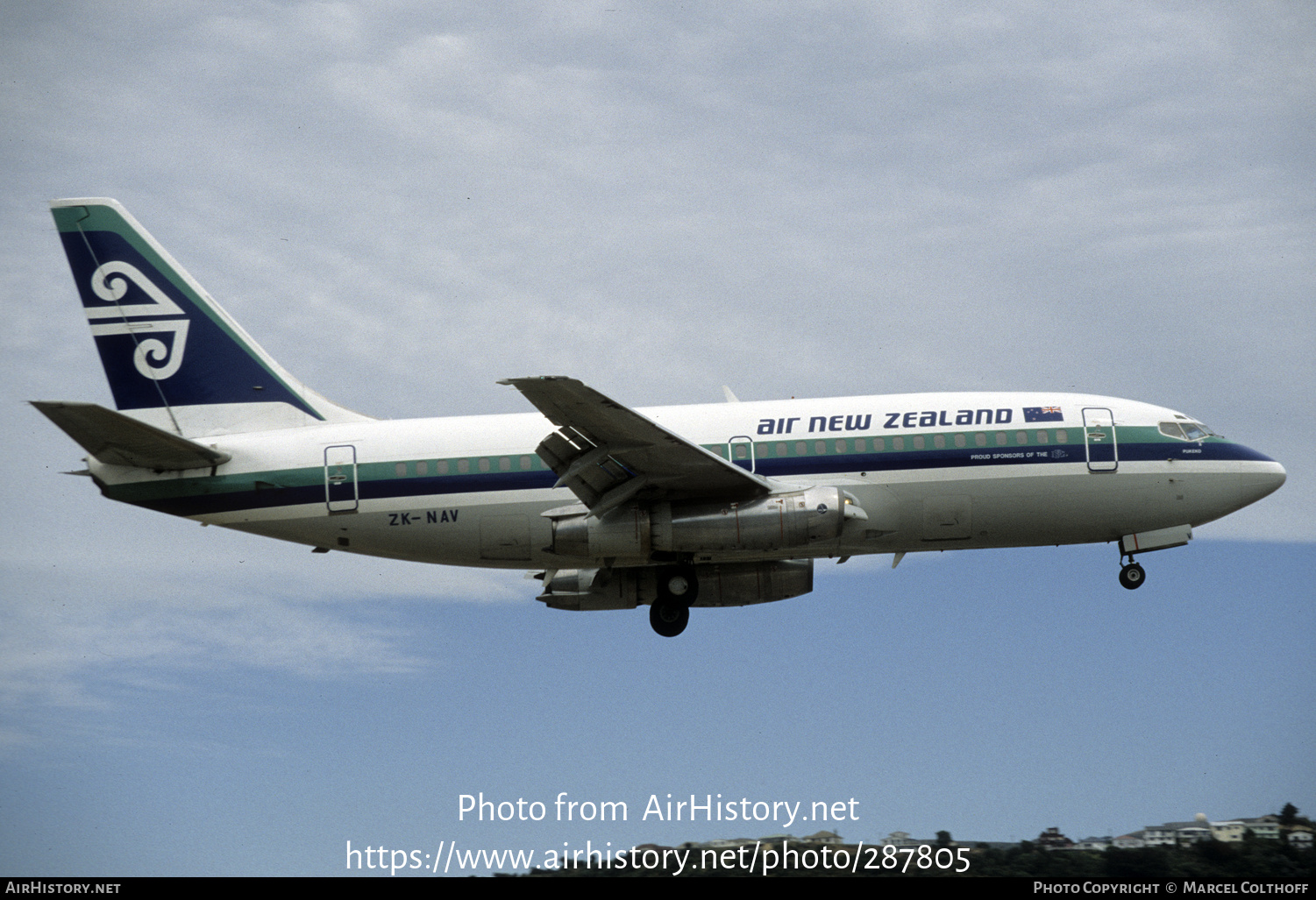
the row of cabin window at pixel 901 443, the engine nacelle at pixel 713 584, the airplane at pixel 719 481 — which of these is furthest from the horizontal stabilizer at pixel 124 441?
the row of cabin window at pixel 901 443

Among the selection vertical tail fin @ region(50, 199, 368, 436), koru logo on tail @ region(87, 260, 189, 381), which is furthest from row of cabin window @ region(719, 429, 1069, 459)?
koru logo on tail @ region(87, 260, 189, 381)

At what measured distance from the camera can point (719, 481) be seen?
30.8 m

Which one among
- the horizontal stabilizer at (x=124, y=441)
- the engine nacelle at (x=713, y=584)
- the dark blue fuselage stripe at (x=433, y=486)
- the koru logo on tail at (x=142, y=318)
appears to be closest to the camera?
the horizontal stabilizer at (x=124, y=441)

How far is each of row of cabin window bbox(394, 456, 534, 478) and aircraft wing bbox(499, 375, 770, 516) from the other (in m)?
1.55

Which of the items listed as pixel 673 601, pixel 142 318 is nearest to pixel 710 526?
pixel 673 601

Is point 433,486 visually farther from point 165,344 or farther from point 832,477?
point 832,477

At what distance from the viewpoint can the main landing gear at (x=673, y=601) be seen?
34.0 metres

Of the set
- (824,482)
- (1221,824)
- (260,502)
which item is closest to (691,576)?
(824,482)

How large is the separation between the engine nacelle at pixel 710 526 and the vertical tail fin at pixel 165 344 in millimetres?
7271

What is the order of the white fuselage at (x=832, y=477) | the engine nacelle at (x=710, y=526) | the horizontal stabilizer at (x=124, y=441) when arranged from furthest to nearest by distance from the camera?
the white fuselage at (x=832, y=477) < the engine nacelle at (x=710, y=526) < the horizontal stabilizer at (x=124, y=441)

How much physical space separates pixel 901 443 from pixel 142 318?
1942cm

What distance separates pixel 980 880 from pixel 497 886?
9.07m

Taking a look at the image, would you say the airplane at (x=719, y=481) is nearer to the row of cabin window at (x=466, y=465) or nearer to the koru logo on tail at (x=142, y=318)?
the row of cabin window at (x=466, y=465)

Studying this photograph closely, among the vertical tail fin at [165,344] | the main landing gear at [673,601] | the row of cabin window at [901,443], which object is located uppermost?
the vertical tail fin at [165,344]
